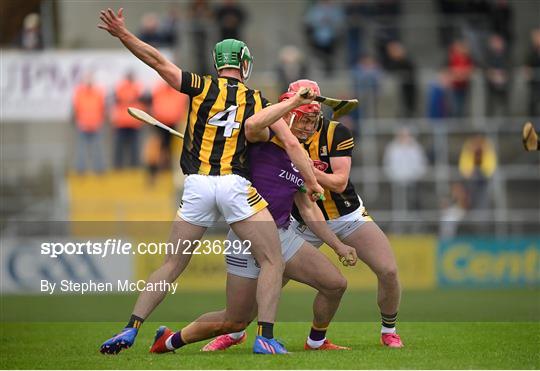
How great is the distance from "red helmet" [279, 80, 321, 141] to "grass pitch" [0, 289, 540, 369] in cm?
177

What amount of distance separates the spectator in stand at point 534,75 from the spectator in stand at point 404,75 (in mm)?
2316

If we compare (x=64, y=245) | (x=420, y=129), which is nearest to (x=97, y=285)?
(x=64, y=245)

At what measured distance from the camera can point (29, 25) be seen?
76.3ft

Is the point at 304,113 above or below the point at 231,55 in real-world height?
below

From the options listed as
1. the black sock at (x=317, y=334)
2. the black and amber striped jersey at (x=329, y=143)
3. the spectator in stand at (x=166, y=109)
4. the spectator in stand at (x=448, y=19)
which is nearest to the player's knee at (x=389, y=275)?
the black sock at (x=317, y=334)

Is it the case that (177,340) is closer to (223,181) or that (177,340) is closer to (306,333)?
(223,181)

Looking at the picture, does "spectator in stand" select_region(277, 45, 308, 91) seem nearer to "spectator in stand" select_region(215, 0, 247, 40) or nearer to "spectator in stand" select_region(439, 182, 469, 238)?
"spectator in stand" select_region(215, 0, 247, 40)

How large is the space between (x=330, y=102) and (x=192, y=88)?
131 centimetres

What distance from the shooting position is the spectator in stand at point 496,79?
23766 millimetres

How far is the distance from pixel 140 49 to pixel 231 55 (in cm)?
75

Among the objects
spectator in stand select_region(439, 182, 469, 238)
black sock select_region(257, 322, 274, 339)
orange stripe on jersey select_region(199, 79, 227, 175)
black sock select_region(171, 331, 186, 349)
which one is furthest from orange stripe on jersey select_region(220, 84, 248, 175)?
spectator in stand select_region(439, 182, 469, 238)

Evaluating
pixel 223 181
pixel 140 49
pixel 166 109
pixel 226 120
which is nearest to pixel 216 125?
pixel 226 120

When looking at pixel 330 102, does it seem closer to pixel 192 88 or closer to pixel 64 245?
pixel 192 88

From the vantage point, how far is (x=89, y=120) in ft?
74.8
